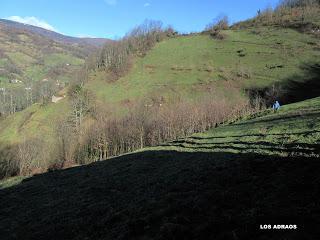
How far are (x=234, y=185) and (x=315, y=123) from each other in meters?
16.9

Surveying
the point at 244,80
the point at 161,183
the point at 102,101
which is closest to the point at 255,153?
the point at 161,183

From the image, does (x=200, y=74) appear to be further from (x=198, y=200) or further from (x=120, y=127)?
(x=198, y=200)

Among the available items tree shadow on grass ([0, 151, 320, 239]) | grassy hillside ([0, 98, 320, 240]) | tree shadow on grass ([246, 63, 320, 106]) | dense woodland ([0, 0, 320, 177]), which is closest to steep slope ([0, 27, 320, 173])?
tree shadow on grass ([246, 63, 320, 106])

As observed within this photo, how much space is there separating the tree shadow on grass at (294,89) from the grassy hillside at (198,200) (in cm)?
7541

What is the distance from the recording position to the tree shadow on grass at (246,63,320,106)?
10725 cm

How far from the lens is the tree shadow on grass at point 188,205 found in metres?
13.3

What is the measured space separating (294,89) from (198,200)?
102 metres

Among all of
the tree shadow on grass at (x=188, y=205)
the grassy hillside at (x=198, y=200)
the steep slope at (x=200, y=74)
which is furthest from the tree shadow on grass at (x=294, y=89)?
the tree shadow on grass at (x=188, y=205)

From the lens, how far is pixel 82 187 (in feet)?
110

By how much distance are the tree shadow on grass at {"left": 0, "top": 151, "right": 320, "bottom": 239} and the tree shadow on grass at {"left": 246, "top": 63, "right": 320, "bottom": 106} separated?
82009mm

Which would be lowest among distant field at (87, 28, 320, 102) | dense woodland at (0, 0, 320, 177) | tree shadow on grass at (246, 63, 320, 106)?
dense woodland at (0, 0, 320, 177)

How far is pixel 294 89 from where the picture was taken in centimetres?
11238

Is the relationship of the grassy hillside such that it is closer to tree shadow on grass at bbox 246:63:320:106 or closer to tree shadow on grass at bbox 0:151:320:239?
tree shadow on grass at bbox 0:151:320:239

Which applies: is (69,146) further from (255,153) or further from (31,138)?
(255,153)
